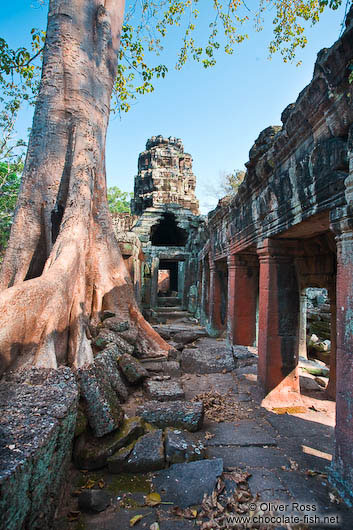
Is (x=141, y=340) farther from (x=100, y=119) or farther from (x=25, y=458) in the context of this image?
(x=100, y=119)

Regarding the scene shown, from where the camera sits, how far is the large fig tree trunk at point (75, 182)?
12.6 ft

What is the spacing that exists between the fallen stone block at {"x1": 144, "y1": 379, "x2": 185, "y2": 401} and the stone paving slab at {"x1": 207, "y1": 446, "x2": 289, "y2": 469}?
915mm

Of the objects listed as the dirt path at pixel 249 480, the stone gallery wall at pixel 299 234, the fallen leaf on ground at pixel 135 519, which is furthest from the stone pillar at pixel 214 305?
the fallen leaf on ground at pixel 135 519

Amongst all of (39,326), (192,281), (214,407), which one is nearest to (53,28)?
(39,326)

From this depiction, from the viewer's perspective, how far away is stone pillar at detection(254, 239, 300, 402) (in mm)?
4016

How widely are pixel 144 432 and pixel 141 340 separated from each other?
1.85 meters

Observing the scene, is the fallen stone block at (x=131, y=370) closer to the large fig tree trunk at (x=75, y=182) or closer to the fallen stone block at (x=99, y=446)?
the large fig tree trunk at (x=75, y=182)

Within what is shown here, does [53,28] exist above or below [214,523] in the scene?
above

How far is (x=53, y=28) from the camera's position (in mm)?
4621

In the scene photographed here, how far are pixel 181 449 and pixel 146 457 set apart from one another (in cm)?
30

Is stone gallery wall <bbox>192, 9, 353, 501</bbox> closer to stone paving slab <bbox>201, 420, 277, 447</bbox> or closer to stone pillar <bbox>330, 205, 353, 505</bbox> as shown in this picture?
stone pillar <bbox>330, 205, 353, 505</bbox>

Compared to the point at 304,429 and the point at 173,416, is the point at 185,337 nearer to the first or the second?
the point at 304,429

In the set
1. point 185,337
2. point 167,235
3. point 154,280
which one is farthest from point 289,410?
point 167,235

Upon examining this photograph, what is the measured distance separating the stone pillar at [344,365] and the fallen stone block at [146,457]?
4.47ft
